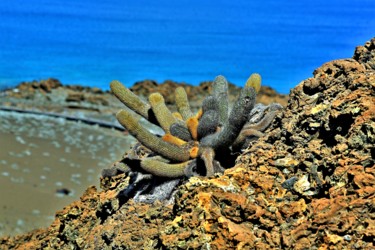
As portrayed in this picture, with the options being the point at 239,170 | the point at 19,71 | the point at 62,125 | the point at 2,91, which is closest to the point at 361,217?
the point at 239,170

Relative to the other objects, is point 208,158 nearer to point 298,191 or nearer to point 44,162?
point 298,191

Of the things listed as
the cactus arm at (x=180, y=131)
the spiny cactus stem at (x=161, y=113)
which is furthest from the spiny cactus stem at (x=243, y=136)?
the spiny cactus stem at (x=161, y=113)

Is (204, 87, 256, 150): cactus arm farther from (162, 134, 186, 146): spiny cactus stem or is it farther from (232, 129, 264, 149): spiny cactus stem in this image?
(162, 134, 186, 146): spiny cactus stem

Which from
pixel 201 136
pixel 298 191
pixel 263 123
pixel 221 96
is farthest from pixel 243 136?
pixel 298 191

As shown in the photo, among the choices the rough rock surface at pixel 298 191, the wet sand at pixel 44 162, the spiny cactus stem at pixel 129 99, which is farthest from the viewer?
the wet sand at pixel 44 162

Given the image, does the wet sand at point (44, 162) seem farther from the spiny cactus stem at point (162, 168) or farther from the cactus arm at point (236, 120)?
the cactus arm at point (236, 120)

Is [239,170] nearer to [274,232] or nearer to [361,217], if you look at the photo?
[274,232]
